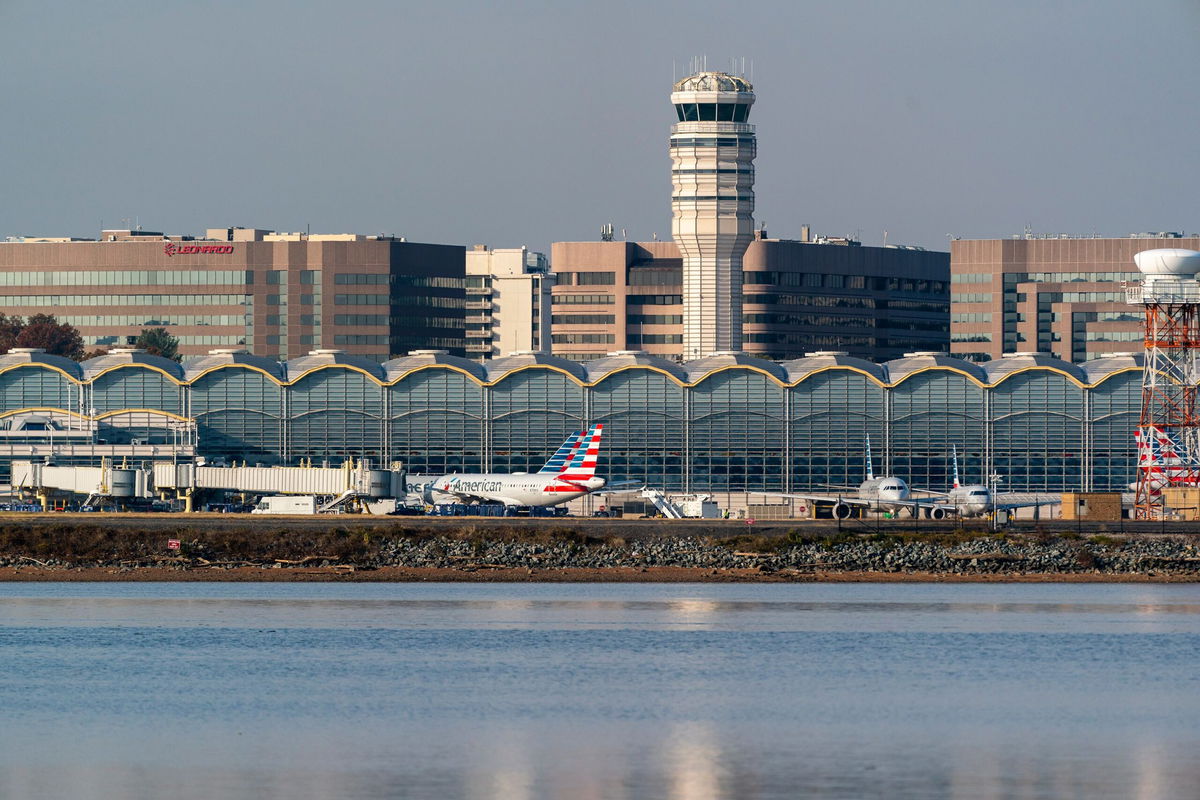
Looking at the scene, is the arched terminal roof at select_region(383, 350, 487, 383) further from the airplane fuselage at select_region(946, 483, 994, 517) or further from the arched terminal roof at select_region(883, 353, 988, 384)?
the airplane fuselage at select_region(946, 483, 994, 517)

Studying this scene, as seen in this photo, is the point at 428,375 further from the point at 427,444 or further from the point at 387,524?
the point at 387,524

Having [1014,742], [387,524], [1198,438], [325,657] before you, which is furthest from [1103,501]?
[1014,742]

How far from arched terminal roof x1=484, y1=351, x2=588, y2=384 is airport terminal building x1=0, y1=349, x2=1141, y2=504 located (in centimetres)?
29

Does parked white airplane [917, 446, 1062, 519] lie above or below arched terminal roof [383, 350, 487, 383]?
below

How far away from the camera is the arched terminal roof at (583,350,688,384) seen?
17150cm

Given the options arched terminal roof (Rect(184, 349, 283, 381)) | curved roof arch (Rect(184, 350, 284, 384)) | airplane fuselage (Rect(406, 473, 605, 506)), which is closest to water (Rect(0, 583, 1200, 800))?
airplane fuselage (Rect(406, 473, 605, 506))

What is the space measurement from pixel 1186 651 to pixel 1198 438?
230 feet

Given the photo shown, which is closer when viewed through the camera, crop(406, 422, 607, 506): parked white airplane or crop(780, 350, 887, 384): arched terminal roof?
crop(406, 422, 607, 506): parked white airplane

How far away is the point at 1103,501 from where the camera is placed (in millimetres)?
140625

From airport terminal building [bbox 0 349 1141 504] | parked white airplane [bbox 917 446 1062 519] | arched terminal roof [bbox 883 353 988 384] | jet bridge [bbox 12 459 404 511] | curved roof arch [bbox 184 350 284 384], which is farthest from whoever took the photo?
curved roof arch [bbox 184 350 284 384]

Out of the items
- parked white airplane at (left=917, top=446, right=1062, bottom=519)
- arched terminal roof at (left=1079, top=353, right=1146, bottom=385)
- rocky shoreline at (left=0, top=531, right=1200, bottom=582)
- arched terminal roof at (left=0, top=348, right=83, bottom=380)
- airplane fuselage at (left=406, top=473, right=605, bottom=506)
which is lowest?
rocky shoreline at (left=0, top=531, right=1200, bottom=582)

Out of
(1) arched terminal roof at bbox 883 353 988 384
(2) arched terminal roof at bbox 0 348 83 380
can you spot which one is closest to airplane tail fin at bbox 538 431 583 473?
(1) arched terminal roof at bbox 883 353 988 384

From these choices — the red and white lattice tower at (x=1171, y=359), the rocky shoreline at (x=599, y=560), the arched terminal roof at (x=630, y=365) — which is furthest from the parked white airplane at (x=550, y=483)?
the red and white lattice tower at (x=1171, y=359)

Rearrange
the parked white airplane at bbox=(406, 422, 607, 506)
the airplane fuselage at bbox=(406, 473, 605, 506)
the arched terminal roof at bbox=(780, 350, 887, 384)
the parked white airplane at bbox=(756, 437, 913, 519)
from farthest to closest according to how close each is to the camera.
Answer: the arched terminal roof at bbox=(780, 350, 887, 384), the parked white airplane at bbox=(756, 437, 913, 519), the parked white airplane at bbox=(406, 422, 607, 506), the airplane fuselage at bbox=(406, 473, 605, 506)
